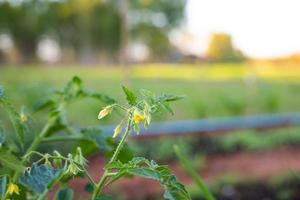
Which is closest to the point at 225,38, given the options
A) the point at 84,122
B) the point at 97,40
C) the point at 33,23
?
the point at 97,40

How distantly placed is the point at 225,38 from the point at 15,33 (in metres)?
13.3

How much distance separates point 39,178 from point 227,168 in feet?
8.65

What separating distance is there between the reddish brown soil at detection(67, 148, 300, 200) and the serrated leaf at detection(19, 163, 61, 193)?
1.74 metres

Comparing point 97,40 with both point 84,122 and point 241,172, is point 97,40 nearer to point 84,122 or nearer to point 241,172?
point 84,122

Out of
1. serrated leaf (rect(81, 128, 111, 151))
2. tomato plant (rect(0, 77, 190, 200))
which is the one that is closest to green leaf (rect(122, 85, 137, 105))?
tomato plant (rect(0, 77, 190, 200))

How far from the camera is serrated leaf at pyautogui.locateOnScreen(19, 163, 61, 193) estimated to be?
0.56 metres

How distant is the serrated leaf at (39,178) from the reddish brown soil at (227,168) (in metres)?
1.74

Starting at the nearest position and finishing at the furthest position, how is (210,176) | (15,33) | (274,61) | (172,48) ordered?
(210,176) → (274,61) → (15,33) → (172,48)

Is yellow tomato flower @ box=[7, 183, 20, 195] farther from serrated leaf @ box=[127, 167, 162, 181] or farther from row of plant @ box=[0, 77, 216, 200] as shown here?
serrated leaf @ box=[127, 167, 162, 181]

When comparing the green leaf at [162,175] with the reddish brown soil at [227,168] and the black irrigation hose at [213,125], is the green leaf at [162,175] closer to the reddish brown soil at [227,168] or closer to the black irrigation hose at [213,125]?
the reddish brown soil at [227,168]

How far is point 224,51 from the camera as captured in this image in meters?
34.9

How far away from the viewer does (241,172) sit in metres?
2.90

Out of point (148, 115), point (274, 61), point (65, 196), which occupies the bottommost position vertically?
point (274, 61)

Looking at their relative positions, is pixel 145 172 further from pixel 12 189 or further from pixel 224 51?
pixel 224 51
